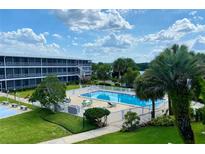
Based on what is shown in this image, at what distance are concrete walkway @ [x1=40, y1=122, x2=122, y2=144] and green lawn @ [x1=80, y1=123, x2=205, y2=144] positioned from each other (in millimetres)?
480

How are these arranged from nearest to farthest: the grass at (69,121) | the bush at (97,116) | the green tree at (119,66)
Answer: the grass at (69,121) → the bush at (97,116) → the green tree at (119,66)

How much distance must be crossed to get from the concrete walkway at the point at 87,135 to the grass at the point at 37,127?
16.6 inches

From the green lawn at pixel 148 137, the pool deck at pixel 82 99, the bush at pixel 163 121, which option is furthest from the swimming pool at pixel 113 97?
the green lawn at pixel 148 137

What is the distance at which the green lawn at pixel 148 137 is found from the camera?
37.1 ft

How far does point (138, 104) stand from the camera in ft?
64.0

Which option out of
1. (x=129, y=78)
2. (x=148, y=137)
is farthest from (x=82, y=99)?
(x=148, y=137)

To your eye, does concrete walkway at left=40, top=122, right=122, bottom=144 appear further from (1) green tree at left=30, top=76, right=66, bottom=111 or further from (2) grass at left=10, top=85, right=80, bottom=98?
(2) grass at left=10, top=85, right=80, bottom=98

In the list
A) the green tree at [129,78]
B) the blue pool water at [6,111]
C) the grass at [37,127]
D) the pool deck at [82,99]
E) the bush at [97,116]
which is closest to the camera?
the grass at [37,127]

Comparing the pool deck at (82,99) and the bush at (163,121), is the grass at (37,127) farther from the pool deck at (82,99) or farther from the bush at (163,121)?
the pool deck at (82,99)

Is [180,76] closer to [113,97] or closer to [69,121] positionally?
[69,121]

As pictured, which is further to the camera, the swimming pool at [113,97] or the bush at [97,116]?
the swimming pool at [113,97]

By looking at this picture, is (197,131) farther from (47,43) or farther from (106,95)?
(47,43)

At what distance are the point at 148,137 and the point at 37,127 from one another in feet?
19.8
